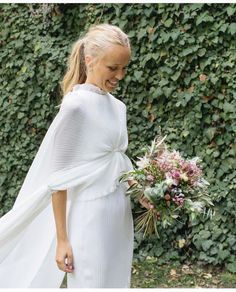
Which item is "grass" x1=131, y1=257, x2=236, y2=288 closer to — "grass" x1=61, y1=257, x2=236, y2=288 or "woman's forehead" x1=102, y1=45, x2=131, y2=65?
"grass" x1=61, y1=257, x2=236, y2=288

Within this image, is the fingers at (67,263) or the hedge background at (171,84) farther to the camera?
the hedge background at (171,84)

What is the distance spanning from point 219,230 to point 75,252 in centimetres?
296

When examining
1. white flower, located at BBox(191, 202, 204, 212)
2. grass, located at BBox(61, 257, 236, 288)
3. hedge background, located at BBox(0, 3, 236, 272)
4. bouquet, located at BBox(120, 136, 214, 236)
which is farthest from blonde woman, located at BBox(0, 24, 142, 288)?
hedge background, located at BBox(0, 3, 236, 272)

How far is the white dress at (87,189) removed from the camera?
2.38 m

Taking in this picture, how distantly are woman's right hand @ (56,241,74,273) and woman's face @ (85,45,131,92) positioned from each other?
0.73m

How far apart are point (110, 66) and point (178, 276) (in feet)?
10.7

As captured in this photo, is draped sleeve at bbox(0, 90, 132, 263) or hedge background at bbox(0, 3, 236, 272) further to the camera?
hedge background at bbox(0, 3, 236, 272)

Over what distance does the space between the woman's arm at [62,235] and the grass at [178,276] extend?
266cm

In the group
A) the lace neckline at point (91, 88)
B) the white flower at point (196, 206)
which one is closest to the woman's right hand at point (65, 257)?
the white flower at point (196, 206)

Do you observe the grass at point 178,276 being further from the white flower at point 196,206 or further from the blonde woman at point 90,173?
the white flower at point 196,206

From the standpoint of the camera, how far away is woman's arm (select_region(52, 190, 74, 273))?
2.38 m

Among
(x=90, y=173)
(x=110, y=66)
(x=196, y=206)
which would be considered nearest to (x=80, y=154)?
(x=90, y=173)

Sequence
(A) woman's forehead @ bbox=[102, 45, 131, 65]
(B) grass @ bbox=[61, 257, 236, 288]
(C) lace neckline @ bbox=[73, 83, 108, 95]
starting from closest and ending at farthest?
(A) woman's forehead @ bbox=[102, 45, 131, 65]
(C) lace neckline @ bbox=[73, 83, 108, 95]
(B) grass @ bbox=[61, 257, 236, 288]

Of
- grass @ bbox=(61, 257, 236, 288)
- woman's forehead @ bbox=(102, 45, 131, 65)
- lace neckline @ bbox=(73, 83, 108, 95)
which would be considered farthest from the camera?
grass @ bbox=(61, 257, 236, 288)
